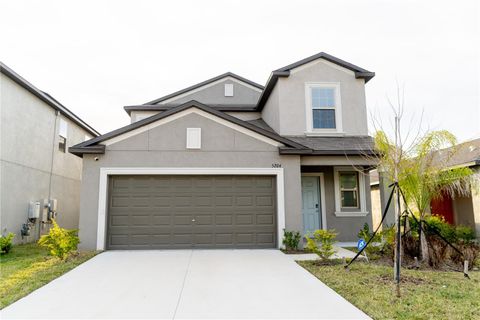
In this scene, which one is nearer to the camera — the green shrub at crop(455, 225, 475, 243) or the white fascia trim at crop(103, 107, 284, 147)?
the white fascia trim at crop(103, 107, 284, 147)

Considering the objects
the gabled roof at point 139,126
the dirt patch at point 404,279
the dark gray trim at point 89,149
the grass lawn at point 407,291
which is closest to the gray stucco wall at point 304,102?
the gabled roof at point 139,126

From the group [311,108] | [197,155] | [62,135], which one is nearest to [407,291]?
[197,155]

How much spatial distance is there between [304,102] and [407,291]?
8160mm

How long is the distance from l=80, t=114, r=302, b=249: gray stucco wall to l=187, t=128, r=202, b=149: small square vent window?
14cm

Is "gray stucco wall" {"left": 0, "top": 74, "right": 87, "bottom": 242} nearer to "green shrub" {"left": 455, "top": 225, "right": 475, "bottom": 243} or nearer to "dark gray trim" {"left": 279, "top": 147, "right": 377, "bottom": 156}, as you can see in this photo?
"dark gray trim" {"left": 279, "top": 147, "right": 377, "bottom": 156}

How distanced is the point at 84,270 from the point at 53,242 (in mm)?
1662

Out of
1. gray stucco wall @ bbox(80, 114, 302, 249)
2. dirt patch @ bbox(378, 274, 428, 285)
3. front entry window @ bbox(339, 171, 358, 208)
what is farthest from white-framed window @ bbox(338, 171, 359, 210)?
dirt patch @ bbox(378, 274, 428, 285)

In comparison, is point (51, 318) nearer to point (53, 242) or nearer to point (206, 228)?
point (53, 242)

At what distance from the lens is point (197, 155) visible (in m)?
10.1

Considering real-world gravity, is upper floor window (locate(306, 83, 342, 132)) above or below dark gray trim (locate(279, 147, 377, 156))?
above

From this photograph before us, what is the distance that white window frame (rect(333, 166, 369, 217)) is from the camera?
11.8 metres

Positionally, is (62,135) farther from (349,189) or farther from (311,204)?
(349,189)

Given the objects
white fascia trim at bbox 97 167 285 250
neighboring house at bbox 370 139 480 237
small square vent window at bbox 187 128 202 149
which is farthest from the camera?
neighboring house at bbox 370 139 480 237

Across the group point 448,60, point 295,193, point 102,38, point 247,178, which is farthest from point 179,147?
point 448,60
